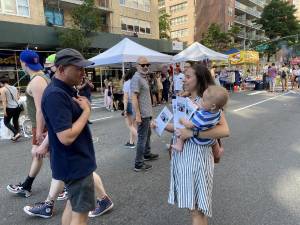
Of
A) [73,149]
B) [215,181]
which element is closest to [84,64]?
[73,149]

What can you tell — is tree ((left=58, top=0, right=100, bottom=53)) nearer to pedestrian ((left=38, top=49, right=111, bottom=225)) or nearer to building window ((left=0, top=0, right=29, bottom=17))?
building window ((left=0, top=0, right=29, bottom=17))

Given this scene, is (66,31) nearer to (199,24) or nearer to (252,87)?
(252,87)

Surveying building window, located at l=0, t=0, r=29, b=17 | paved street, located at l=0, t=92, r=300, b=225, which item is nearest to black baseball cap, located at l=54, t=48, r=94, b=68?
paved street, located at l=0, t=92, r=300, b=225

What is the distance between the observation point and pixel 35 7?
23.9m

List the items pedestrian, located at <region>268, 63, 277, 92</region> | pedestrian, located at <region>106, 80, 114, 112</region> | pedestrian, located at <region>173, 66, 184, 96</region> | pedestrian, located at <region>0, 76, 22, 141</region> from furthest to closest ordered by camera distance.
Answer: pedestrian, located at <region>268, 63, 277, 92</region>
pedestrian, located at <region>106, 80, 114, 112</region>
pedestrian, located at <region>0, 76, 22, 141</region>
pedestrian, located at <region>173, 66, 184, 96</region>

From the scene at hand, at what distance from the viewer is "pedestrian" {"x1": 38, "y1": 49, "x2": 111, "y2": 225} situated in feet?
7.06

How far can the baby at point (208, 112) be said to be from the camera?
234cm

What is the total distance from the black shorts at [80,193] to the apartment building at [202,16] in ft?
200

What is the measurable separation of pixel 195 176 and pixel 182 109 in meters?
0.55

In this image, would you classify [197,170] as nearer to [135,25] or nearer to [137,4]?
[135,25]

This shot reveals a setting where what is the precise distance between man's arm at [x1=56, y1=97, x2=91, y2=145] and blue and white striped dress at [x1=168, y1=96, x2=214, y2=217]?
834 mm

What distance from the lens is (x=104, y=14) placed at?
31.4 meters

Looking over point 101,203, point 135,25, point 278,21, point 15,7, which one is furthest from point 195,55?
point 278,21

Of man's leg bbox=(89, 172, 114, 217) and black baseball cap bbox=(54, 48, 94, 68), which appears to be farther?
man's leg bbox=(89, 172, 114, 217)
